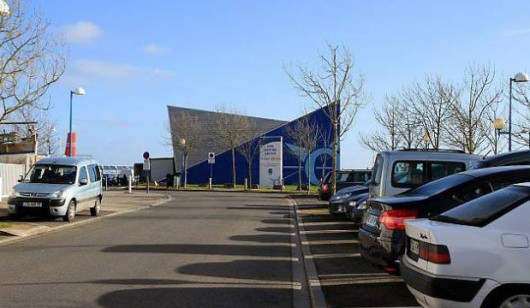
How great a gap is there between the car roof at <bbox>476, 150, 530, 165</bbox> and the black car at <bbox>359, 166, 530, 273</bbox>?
6.24 feet

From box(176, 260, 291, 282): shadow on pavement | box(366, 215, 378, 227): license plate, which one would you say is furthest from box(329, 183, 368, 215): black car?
box(366, 215, 378, 227): license plate

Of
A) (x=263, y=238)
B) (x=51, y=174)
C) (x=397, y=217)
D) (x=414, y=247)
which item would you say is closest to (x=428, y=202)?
(x=397, y=217)

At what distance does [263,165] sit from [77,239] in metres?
41.9

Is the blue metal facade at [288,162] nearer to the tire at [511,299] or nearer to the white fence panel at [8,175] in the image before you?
the white fence panel at [8,175]

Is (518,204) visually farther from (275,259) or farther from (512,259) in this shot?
(275,259)

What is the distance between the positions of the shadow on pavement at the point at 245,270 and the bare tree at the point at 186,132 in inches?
1823

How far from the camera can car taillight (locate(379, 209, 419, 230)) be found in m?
7.30

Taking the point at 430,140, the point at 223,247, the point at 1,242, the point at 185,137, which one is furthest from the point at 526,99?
the point at 185,137

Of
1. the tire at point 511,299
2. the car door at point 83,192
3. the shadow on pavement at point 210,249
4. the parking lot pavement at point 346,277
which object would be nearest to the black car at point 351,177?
the parking lot pavement at point 346,277

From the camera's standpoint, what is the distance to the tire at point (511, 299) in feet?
16.9

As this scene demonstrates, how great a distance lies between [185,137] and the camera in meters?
58.1

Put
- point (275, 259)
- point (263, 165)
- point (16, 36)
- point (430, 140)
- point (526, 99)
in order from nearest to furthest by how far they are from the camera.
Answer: point (275, 259)
point (16, 36)
point (526, 99)
point (430, 140)
point (263, 165)

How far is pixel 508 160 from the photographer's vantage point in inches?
368

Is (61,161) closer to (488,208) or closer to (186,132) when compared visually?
(488,208)
